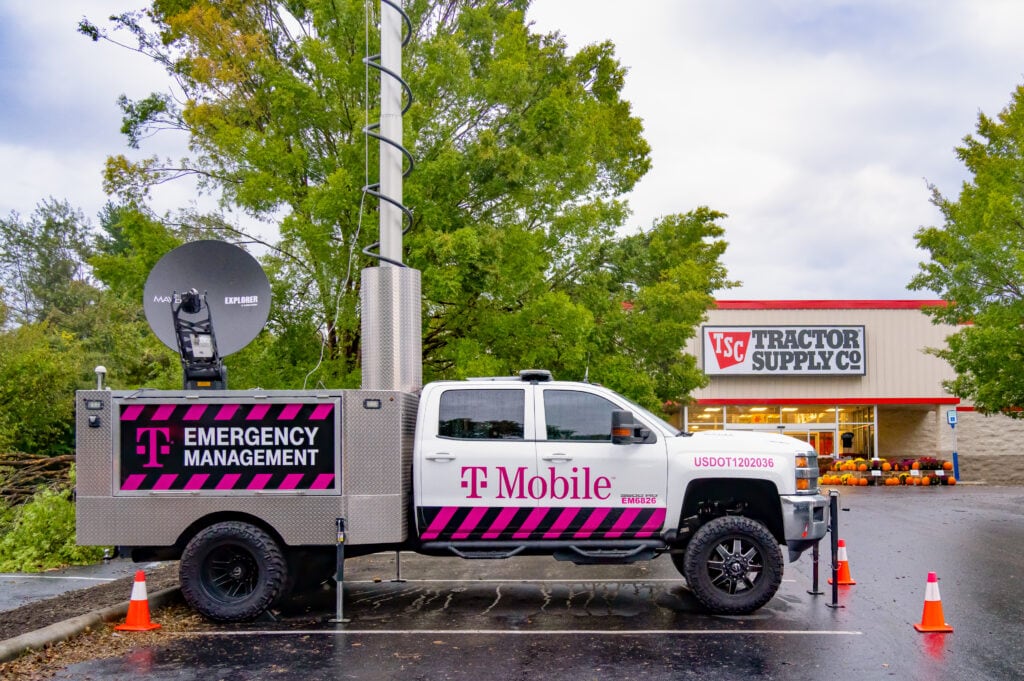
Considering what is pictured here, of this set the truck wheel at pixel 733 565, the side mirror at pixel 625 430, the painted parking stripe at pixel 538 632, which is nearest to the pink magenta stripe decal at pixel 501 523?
the painted parking stripe at pixel 538 632

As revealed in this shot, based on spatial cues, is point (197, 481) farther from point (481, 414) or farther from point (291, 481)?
point (481, 414)

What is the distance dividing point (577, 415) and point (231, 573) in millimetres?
3623

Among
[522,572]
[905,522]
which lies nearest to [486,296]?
[522,572]

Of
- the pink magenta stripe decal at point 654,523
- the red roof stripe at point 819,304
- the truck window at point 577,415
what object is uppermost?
the red roof stripe at point 819,304

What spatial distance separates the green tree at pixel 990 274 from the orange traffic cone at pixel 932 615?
1229 cm

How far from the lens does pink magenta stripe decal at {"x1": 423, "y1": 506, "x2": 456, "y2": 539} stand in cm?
856

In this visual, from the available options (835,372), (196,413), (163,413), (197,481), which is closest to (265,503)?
(197,481)

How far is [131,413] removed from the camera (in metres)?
8.47

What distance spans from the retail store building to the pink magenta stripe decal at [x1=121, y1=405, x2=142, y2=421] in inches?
1008

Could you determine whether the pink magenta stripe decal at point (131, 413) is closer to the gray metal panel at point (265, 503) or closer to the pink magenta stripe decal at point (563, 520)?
the gray metal panel at point (265, 503)

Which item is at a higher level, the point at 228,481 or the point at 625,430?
the point at 625,430

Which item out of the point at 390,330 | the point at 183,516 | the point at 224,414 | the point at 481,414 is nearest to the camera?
the point at 183,516

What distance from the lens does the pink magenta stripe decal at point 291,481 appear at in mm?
8438

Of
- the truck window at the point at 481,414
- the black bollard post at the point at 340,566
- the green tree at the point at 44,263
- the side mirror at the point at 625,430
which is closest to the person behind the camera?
the black bollard post at the point at 340,566
